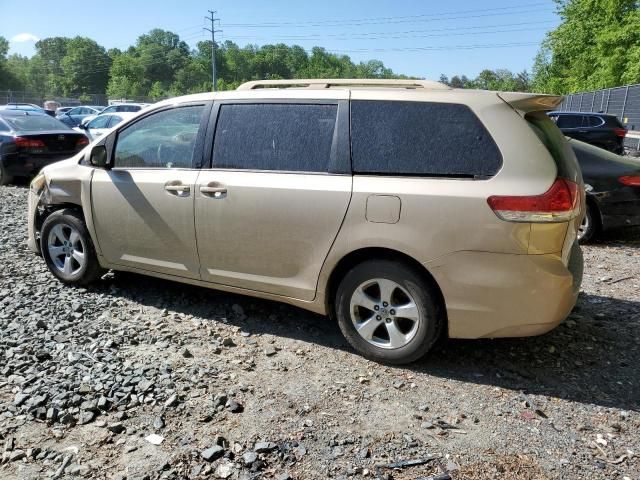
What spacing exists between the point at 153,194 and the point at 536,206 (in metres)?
2.80

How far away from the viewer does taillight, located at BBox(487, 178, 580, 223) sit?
3.14 m

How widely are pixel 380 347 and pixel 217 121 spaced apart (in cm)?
205

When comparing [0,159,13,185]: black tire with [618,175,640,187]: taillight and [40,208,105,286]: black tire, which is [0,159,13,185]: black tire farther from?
[618,175,640,187]: taillight

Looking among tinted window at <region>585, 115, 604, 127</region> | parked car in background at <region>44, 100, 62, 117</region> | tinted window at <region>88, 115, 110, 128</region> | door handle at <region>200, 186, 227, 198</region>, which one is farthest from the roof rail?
parked car in background at <region>44, 100, 62, 117</region>

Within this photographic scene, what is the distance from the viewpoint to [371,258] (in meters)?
3.61

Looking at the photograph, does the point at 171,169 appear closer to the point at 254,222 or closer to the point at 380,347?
the point at 254,222

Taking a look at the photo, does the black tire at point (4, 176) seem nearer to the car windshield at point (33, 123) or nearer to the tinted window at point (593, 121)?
the car windshield at point (33, 123)

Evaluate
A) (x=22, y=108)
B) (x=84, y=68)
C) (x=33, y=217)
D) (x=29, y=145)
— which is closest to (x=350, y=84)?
(x=33, y=217)

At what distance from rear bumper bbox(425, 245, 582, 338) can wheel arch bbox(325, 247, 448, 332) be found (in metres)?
0.09

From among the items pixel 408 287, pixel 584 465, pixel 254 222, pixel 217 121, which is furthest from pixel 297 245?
pixel 584 465

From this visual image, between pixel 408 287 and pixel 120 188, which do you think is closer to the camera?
pixel 408 287

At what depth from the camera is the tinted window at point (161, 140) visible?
428 centimetres

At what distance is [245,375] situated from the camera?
3535mm

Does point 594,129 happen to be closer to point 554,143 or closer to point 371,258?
point 554,143
